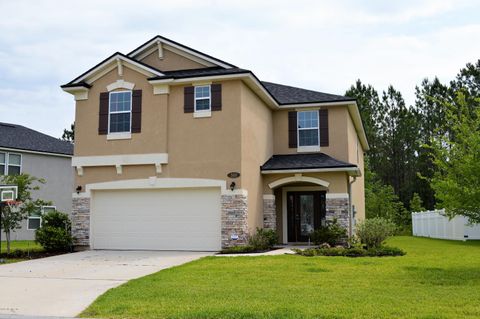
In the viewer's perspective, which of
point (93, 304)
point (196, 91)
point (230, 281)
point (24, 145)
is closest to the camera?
point (93, 304)

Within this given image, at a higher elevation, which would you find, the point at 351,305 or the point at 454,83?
the point at 454,83

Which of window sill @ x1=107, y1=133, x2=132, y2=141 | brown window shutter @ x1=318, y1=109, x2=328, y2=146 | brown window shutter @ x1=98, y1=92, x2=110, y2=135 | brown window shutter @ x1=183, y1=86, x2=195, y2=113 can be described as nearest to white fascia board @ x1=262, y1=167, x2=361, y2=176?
brown window shutter @ x1=318, y1=109, x2=328, y2=146

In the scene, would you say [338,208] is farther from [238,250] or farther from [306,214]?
[238,250]

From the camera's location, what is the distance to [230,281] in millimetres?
10875

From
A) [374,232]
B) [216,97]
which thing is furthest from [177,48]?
[374,232]

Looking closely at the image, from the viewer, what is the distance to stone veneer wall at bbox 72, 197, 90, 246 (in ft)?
62.3

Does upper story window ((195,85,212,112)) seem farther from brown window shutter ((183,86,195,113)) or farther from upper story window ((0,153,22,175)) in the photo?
upper story window ((0,153,22,175))

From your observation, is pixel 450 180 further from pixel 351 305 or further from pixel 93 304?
pixel 93 304

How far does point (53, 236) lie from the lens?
18359mm

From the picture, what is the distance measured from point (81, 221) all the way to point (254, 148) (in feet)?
22.8

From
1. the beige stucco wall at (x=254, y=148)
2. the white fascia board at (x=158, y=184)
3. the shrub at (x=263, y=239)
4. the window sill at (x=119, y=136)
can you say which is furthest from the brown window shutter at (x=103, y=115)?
the shrub at (x=263, y=239)

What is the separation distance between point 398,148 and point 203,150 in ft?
111

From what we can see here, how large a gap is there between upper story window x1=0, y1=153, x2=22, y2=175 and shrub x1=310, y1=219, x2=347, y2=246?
17940 mm

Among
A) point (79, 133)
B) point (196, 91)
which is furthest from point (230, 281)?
point (79, 133)
